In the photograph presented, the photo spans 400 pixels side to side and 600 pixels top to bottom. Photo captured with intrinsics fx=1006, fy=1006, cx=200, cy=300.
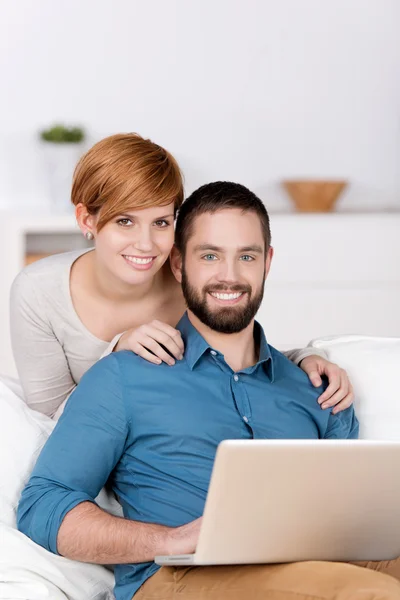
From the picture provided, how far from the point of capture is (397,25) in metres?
5.33

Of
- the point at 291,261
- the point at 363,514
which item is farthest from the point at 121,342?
the point at 291,261

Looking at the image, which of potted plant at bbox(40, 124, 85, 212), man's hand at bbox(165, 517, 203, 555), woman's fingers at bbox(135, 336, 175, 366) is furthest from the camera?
potted plant at bbox(40, 124, 85, 212)

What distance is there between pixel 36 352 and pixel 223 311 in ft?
2.06

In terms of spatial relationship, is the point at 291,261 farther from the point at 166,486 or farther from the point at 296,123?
the point at 166,486

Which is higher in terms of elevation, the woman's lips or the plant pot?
the woman's lips

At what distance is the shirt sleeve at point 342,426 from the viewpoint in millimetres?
2199

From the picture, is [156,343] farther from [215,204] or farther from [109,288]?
[109,288]

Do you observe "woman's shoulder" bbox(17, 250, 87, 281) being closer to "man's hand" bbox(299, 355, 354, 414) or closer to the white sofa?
the white sofa

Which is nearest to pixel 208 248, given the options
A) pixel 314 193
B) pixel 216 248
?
pixel 216 248

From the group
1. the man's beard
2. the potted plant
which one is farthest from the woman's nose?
the potted plant

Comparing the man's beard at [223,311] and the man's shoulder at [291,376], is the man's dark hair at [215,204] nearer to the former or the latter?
the man's beard at [223,311]

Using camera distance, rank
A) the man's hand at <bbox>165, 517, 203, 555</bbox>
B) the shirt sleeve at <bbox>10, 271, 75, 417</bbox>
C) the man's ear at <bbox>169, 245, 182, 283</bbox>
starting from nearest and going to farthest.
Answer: the man's hand at <bbox>165, 517, 203, 555</bbox> → the man's ear at <bbox>169, 245, 182, 283</bbox> → the shirt sleeve at <bbox>10, 271, 75, 417</bbox>

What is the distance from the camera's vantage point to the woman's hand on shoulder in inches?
82.1

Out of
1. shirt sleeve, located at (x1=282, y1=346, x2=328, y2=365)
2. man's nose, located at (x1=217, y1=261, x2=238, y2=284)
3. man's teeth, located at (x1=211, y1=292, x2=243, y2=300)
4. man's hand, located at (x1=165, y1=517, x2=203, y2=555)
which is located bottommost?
man's hand, located at (x1=165, y1=517, x2=203, y2=555)
